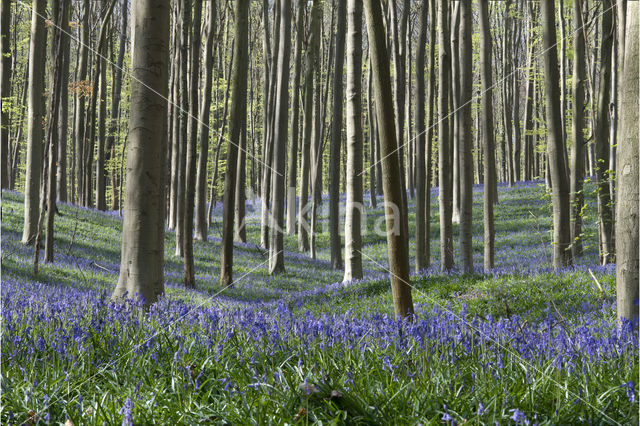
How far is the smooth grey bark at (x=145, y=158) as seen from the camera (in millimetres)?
5883

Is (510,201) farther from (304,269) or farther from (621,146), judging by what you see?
(621,146)

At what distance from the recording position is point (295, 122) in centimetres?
2023

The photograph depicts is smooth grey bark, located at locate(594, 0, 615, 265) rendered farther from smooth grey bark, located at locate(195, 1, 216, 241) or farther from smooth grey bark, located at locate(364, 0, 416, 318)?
smooth grey bark, located at locate(195, 1, 216, 241)

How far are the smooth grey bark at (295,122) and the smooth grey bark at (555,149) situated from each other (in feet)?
30.6

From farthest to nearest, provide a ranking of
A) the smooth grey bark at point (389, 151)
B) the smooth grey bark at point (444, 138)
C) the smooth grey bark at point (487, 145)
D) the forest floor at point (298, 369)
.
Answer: the smooth grey bark at point (444, 138)
the smooth grey bark at point (487, 145)
the smooth grey bark at point (389, 151)
the forest floor at point (298, 369)

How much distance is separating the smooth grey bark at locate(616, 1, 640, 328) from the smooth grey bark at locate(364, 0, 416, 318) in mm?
1722

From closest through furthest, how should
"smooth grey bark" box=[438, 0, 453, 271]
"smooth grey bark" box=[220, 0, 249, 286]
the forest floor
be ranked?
1. the forest floor
2. "smooth grey bark" box=[438, 0, 453, 271]
3. "smooth grey bark" box=[220, 0, 249, 286]

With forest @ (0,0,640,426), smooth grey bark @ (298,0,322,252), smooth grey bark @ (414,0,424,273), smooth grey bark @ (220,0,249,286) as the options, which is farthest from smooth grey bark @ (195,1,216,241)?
smooth grey bark @ (414,0,424,273)

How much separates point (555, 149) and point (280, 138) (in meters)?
7.78

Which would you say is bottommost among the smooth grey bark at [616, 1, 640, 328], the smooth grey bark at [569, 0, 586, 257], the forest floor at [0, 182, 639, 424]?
the forest floor at [0, 182, 639, 424]

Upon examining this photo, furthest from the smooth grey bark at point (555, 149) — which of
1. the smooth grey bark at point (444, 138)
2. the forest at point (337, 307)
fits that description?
the smooth grey bark at point (444, 138)

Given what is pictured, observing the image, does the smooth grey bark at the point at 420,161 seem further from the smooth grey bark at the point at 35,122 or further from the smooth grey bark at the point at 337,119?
the smooth grey bark at the point at 35,122

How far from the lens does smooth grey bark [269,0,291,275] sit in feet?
47.4

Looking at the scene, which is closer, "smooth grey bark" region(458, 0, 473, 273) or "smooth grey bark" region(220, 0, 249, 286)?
"smooth grey bark" region(458, 0, 473, 273)
